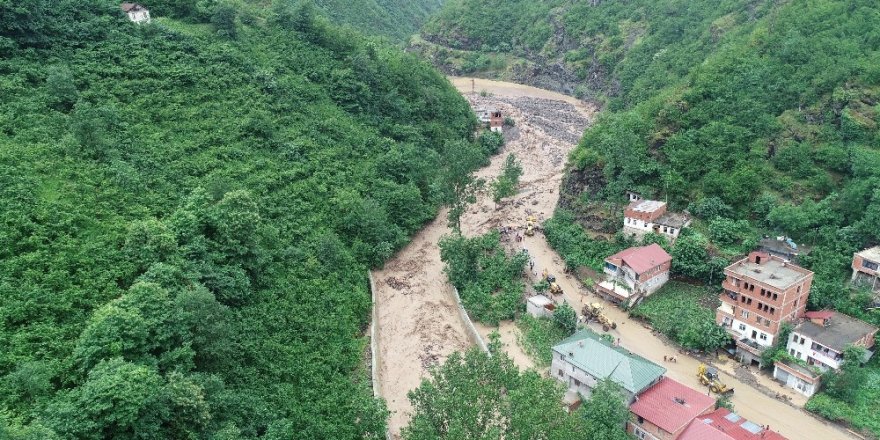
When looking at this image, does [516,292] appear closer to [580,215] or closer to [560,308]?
[560,308]

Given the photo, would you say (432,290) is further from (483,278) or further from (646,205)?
(646,205)

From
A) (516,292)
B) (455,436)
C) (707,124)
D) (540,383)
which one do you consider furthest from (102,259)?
(707,124)

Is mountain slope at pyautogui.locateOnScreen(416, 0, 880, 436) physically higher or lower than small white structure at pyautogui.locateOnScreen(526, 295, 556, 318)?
higher

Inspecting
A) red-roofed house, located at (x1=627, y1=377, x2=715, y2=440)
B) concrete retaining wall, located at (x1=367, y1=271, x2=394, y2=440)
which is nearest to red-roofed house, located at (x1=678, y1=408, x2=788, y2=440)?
red-roofed house, located at (x1=627, y1=377, x2=715, y2=440)

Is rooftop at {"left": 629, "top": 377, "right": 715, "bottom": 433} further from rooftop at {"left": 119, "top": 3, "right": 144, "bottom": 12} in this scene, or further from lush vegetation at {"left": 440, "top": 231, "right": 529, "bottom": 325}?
rooftop at {"left": 119, "top": 3, "right": 144, "bottom": 12}

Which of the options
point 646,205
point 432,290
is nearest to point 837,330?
point 646,205

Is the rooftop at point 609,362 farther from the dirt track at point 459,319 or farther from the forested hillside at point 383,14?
the forested hillside at point 383,14
